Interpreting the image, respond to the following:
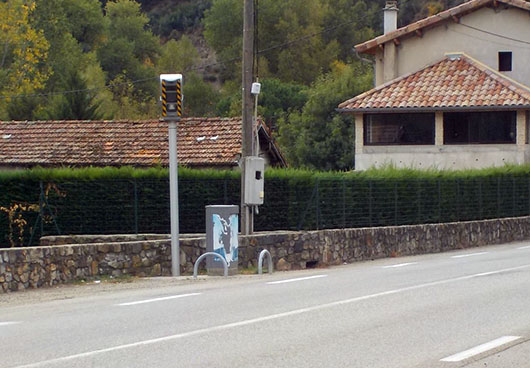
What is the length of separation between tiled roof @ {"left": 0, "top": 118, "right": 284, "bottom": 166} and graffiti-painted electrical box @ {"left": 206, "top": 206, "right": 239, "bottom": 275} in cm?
1359

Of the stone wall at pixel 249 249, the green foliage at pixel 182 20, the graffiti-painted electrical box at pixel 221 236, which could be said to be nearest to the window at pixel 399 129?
the stone wall at pixel 249 249

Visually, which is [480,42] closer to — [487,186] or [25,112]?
[487,186]

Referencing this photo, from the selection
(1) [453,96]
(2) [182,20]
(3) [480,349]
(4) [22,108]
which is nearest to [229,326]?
(3) [480,349]

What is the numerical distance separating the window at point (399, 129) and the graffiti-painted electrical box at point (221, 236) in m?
21.9

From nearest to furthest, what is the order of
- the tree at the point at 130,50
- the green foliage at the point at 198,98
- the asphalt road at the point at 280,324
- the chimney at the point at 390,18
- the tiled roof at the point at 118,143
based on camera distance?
the asphalt road at the point at 280,324, the tiled roof at the point at 118,143, the chimney at the point at 390,18, the green foliage at the point at 198,98, the tree at the point at 130,50

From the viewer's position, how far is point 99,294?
17031 mm

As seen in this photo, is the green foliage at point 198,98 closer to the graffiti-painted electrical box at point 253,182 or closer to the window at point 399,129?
the window at point 399,129

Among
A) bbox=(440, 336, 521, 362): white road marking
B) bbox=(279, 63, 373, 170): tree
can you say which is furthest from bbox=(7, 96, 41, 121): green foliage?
bbox=(440, 336, 521, 362): white road marking

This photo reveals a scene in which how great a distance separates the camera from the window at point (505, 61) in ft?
149

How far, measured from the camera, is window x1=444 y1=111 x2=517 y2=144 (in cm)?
4172

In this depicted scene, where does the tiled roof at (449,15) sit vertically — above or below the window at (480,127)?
above

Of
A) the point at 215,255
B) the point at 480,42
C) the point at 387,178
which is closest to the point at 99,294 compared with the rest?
the point at 215,255

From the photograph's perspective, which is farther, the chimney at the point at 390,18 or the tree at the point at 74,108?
the tree at the point at 74,108

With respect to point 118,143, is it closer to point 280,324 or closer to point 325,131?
point 280,324
